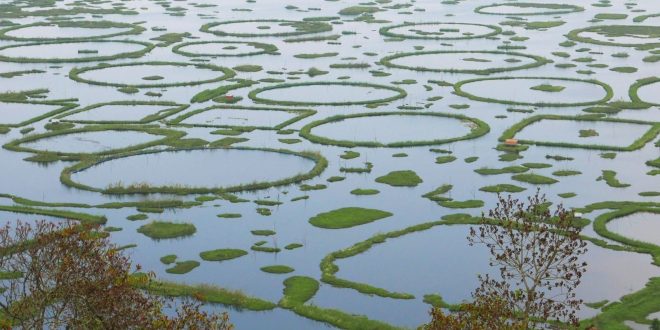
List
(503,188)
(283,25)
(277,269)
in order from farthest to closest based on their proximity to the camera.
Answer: (283,25) < (503,188) < (277,269)

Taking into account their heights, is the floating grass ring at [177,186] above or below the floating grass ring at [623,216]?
below

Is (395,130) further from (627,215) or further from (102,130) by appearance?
(627,215)

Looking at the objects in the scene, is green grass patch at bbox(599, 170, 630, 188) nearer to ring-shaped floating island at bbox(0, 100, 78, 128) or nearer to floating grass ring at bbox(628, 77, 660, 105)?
floating grass ring at bbox(628, 77, 660, 105)

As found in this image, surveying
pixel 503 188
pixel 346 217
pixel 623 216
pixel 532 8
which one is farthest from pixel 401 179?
pixel 532 8

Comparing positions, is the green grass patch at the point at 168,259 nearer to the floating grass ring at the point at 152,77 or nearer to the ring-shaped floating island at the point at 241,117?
the ring-shaped floating island at the point at 241,117

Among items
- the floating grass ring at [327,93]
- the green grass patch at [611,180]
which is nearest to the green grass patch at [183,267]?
the green grass patch at [611,180]

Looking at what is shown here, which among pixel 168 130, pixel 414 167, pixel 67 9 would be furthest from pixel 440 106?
pixel 67 9

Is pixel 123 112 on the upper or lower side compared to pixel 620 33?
upper
